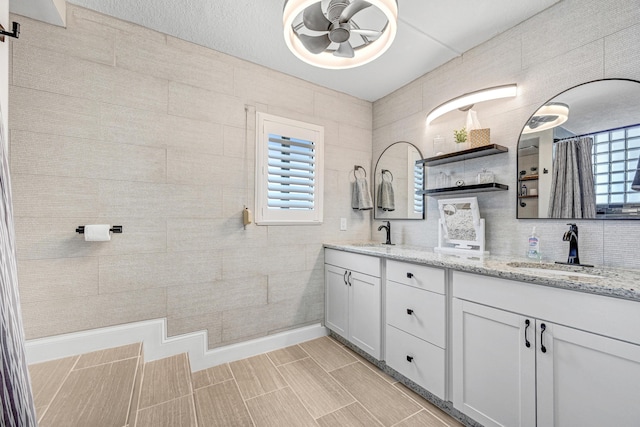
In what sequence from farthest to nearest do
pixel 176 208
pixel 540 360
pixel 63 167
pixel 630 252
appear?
pixel 176 208
pixel 63 167
pixel 630 252
pixel 540 360

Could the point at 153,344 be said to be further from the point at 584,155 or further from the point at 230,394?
the point at 584,155

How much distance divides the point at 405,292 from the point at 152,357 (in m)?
1.95

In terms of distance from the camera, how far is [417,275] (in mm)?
1871

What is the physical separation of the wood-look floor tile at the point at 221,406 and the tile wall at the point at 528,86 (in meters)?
2.01

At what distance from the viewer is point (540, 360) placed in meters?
1.28

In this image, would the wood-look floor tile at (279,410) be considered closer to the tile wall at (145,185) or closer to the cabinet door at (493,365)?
the tile wall at (145,185)

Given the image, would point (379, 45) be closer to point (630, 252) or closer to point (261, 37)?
point (261, 37)

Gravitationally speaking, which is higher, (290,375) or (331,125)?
(331,125)

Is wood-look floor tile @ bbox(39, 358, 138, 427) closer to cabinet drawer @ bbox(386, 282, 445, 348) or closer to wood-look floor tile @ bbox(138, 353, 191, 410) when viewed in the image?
wood-look floor tile @ bbox(138, 353, 191, 410)

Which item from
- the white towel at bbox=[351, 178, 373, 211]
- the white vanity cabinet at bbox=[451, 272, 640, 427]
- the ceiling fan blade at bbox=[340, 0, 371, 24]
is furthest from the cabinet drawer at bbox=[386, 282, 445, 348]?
the ceiling fan blade at bbox=[340, 0, 371, 24]

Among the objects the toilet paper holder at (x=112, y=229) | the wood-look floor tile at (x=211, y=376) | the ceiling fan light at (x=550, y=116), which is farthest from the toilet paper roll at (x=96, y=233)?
the ceiling fan light at (x=550, y=116)

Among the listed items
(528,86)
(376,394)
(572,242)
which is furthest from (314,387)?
(528,86)

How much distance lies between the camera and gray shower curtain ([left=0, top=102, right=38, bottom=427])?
0.53 meters

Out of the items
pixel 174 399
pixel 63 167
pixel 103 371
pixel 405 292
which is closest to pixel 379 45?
pixel 405 292
